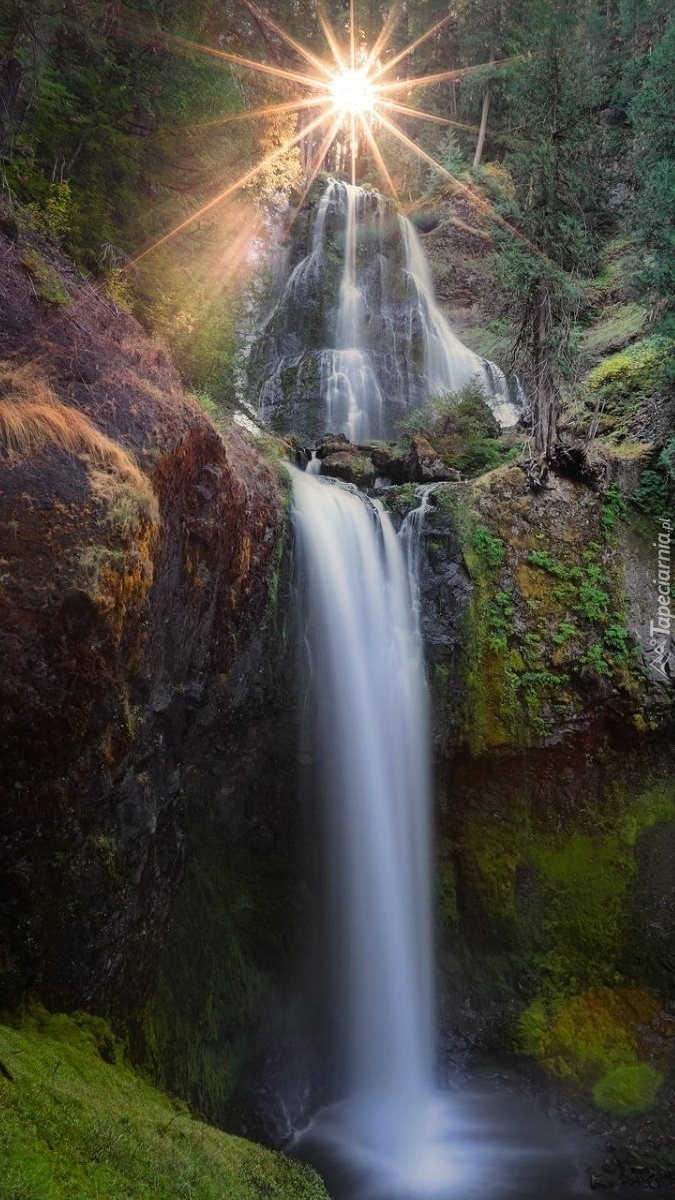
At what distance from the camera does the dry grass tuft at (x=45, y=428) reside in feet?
16.5

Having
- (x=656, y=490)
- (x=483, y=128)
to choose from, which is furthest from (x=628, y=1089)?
(x=483, y=128)

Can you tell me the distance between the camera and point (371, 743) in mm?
9695

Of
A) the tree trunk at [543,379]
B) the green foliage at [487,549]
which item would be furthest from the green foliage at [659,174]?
the green foliage at [487,549]

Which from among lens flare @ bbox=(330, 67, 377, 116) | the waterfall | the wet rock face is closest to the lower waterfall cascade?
the waterfall

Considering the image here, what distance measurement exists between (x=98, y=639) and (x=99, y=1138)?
121 inches

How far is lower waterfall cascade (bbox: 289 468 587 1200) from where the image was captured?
744 centimetres

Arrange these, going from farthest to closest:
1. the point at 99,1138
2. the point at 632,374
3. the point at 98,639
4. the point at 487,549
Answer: the point at 632,374, the point at 487,549, the point at 98,639, the point at 99,1138

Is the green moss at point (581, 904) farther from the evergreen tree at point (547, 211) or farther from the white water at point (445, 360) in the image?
the white water at point (445, 360)

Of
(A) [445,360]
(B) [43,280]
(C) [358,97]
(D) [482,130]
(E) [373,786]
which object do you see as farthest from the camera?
(C) [358,97]

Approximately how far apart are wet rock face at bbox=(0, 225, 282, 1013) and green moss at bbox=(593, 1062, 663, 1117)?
583cm

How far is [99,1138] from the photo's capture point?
3.53 meters

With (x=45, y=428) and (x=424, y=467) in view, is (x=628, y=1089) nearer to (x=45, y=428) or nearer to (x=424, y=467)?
(x=45, y=428)

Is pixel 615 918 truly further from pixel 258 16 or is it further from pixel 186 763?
pixel 258 16

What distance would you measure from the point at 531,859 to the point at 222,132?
38.1 feet
